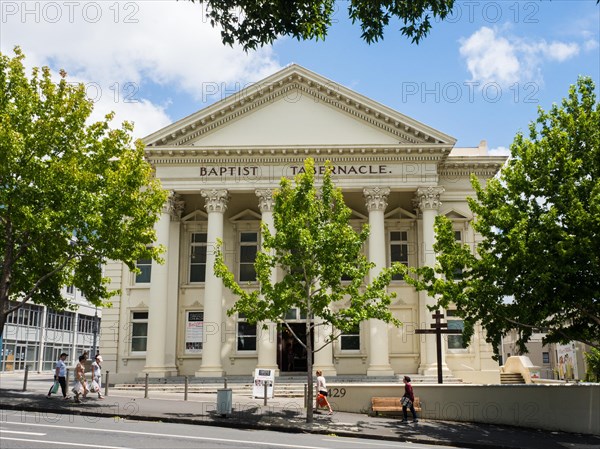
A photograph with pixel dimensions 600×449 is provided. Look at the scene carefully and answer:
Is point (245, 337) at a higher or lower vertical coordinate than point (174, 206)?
lower

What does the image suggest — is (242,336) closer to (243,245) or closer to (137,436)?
(243,245)

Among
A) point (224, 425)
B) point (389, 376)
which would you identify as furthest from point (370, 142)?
point (224, 425)

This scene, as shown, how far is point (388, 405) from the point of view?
69.6 feet

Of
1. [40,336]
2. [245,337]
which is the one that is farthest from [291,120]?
[40,336]

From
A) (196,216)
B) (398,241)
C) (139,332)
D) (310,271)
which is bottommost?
(139,332)

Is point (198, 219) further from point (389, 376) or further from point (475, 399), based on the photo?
point (475, 399)

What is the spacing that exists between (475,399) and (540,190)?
7.21 meters

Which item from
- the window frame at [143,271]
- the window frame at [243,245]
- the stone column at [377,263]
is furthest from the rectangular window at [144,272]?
the stone column at [377,263]

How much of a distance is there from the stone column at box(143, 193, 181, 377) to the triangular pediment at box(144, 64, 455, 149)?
12.6 ft

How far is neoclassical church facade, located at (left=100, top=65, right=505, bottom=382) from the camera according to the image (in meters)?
32.4

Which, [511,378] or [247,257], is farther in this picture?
[247,257]

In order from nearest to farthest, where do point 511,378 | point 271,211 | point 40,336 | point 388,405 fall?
1. point 388,405
2. point 271,211
3. point 511,378
4. point 40,336

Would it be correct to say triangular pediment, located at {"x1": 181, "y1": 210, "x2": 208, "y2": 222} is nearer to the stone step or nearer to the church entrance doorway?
the church entrance doorway

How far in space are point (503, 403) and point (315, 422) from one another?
6.43 m
